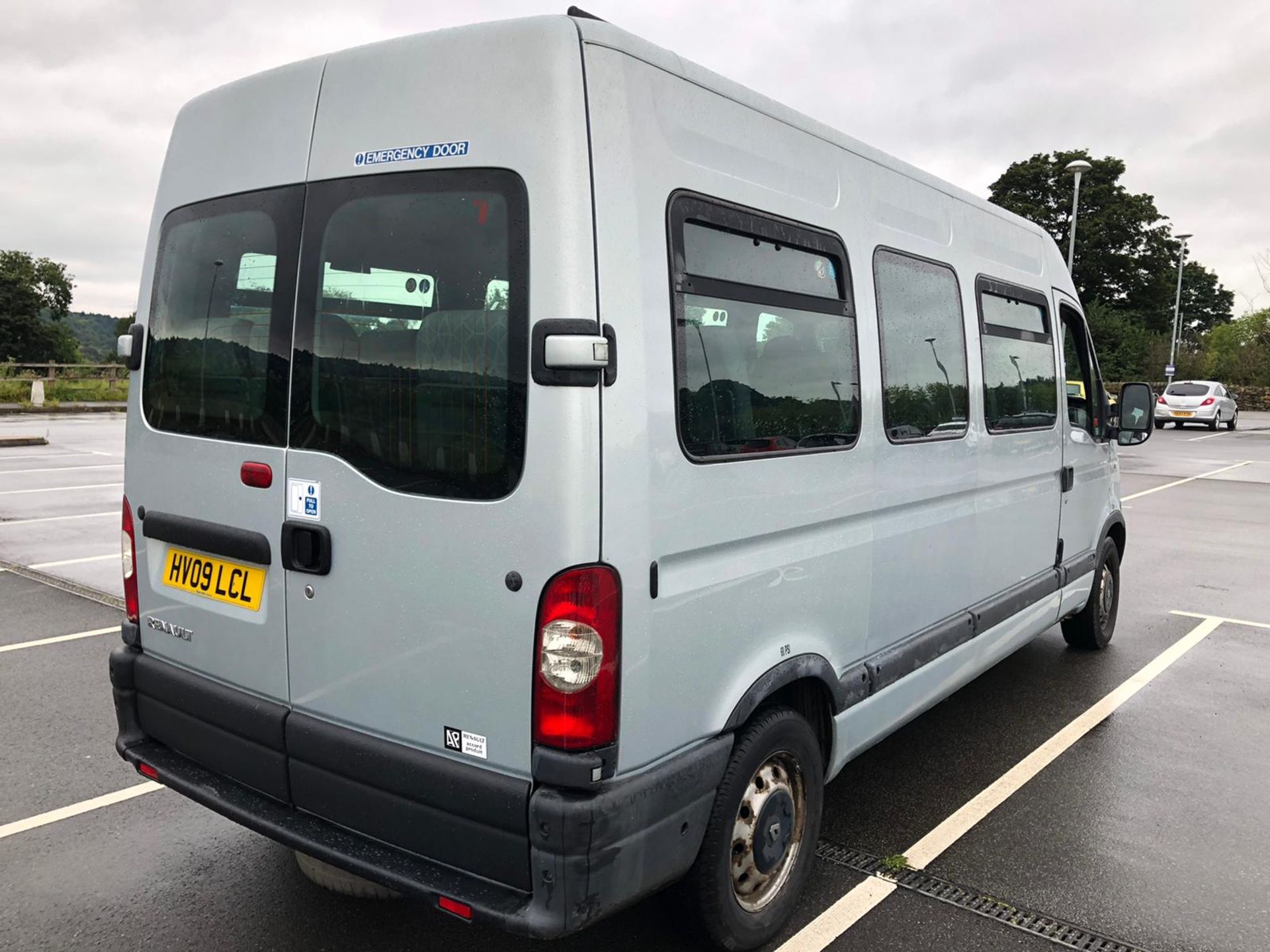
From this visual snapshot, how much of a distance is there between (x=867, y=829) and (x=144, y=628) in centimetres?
269

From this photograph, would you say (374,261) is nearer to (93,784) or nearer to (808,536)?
(808,536)

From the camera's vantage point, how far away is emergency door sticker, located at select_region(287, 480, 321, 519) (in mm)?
2639

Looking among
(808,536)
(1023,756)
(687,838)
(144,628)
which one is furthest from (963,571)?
(144,628)

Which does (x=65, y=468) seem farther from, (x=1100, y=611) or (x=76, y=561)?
(x=1100, y=611)

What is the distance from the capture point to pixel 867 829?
12.2 feet

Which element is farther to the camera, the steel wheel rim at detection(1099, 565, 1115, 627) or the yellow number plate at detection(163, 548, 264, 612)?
the steel wheel rim at detection(1099, 565, 1115, 627)

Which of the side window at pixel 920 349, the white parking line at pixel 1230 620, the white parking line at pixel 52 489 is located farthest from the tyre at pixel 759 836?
the white parking line at pixel 52 489

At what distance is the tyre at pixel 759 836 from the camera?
2668 millimetres

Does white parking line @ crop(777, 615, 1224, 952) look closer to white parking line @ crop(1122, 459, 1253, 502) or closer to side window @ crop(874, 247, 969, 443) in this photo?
side window @ crop(874, 247, 969, 443)

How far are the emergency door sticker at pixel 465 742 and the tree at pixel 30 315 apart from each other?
213 ft

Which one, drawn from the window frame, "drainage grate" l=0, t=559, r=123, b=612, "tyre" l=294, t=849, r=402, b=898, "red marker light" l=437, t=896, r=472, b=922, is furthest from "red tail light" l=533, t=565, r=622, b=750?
"drainage grate" l=0, t=559, r=123, b=612

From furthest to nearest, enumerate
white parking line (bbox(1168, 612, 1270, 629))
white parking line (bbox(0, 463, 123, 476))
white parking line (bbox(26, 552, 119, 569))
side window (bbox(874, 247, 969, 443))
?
1. white parking line (bbox(0, 463, 123, 476))
2. white parking line (bbox(26, 552, 119, 569))
3. white parking line (bbox(1168, 612, 1270, 629))
4. side window (bbox(874, 247, 969, 443))

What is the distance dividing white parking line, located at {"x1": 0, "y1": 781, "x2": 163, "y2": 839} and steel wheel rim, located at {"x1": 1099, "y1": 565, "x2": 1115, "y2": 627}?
533cm

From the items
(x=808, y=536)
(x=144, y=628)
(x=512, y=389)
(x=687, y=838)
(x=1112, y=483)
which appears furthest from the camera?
(x=1112, y=483)
